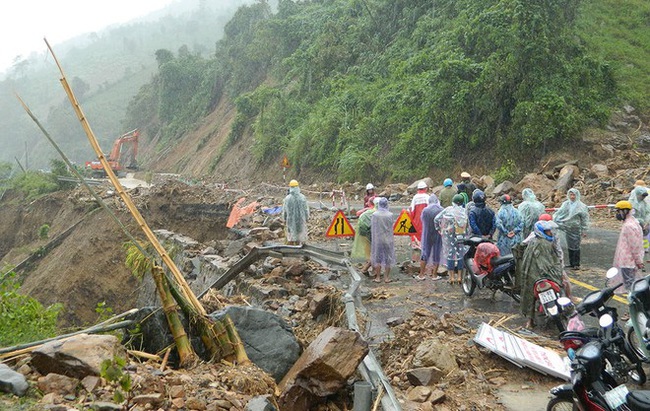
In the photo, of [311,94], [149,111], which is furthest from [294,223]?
[149,111]

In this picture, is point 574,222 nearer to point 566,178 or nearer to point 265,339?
point 265,339

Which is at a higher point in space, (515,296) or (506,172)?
(515,296)

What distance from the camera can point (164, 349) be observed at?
5320 millimetres

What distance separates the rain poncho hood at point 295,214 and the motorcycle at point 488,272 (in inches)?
175

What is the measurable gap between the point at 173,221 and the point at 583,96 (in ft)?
57.8

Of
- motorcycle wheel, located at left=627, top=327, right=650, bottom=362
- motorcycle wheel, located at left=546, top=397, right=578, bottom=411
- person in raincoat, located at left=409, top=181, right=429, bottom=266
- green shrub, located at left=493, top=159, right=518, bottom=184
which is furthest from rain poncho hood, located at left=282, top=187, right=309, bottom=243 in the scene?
green shrub, located at left=493, top=159, right=518, bottom=184

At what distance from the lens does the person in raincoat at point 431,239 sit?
9.63 metres

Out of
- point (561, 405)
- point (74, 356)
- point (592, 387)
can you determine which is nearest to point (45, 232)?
point (74, 356)

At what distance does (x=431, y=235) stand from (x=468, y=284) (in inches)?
57.3

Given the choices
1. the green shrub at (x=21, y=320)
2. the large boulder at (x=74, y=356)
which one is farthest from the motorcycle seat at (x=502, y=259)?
the green shrub at (x=21, y=320)

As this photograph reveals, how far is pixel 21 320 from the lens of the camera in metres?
7.52

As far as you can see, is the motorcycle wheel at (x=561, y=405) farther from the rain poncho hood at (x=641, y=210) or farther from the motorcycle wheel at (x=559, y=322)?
the rain poncho hood at (x=641, y=210)

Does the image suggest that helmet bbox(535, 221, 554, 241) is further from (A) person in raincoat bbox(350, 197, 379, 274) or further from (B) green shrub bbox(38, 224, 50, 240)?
(B) green shrub bbox(38, 224, 50, 240)

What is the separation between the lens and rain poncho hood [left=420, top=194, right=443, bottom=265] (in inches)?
379
